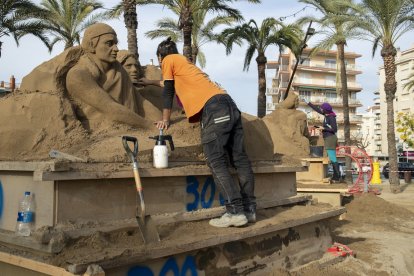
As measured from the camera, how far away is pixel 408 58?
5422cm

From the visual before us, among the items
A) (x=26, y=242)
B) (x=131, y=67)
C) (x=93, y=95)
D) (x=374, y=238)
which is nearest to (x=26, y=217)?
(x=26, y=242)

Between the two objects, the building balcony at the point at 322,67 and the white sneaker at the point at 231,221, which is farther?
the building balcony at the point at 322,67

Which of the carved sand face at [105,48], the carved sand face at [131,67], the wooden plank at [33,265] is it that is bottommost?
the wooden plank at [33,265]

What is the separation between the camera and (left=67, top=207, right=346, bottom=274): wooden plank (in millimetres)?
2529

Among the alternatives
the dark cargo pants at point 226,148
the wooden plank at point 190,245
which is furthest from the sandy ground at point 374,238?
the dark cargo pants at point 226,148

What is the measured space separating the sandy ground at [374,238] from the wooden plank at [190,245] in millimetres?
606

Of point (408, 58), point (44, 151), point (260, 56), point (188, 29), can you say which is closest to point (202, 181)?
point (44, 151)

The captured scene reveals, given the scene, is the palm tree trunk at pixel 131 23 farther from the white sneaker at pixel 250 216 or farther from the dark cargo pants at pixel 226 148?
the white sneaker at pixel 250 216

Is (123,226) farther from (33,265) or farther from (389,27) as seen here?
(389,27)

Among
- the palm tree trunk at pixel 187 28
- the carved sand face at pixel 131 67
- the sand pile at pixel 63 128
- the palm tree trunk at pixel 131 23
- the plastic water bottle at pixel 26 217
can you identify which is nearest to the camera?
the plastic water bottle at pixel 26 217

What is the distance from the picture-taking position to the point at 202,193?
153 inches

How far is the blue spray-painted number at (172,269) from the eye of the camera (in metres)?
2.83

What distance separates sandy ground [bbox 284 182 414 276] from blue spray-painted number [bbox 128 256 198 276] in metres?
1.46

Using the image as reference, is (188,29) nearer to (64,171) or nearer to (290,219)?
(290,219)
